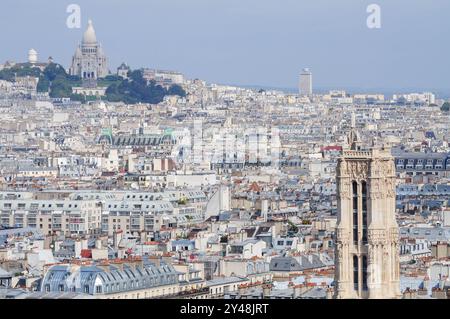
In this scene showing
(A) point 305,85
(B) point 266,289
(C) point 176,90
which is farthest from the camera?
(C) point 176,90

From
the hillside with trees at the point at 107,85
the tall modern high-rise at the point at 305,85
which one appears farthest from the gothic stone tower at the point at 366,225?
the hillside with trees at the point at 107,85

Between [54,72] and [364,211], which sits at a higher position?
[54,72]

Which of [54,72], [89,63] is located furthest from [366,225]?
[54,72]

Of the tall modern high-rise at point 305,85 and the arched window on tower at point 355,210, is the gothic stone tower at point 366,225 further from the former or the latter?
the tall modern high-rise at point 305,85

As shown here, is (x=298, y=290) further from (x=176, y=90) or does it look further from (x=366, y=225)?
(x=176, y=90)
